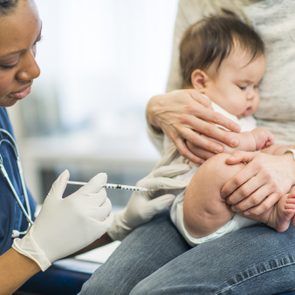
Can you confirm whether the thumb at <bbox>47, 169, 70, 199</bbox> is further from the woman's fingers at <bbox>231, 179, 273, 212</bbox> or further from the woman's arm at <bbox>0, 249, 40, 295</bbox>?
the woman's fingers at <bbox>231, 179, 273, 212</bbox>

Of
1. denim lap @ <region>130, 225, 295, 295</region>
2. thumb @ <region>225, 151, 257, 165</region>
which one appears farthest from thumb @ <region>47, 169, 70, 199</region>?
thumb @ <region>225, 151, 257, 165</region>

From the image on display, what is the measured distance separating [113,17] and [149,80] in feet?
1.36

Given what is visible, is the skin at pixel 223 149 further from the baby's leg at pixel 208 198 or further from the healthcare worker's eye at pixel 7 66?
the healthcare worker's eye at pixel 7 66

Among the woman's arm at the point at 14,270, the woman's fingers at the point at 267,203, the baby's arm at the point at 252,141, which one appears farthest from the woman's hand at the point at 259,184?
the woman's arm at the point at 14,270

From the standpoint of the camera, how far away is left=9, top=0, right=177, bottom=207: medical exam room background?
9.30 feet

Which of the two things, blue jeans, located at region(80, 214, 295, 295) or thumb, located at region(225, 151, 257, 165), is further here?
thumb, located at region(225, 151, 257, 165)

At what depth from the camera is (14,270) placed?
1028 mm

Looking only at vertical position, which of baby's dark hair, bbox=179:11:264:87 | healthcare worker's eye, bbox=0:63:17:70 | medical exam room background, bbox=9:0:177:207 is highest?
healthcare worker's eye, bbox=0:63:17:70

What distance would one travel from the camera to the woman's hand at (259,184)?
1.05m

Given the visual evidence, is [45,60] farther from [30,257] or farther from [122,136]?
[30,257]

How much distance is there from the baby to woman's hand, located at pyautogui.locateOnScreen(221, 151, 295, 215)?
2 centimetres

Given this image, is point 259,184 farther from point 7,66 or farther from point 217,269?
point 7,66

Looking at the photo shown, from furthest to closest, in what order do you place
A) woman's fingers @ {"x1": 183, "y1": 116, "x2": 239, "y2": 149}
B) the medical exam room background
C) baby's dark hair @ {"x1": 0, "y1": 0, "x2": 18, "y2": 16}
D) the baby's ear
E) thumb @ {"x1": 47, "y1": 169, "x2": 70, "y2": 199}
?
the medical exam room background
the baby's ear
woman's fingers @ {"x1": 183, "y1": 116, "x2": 239, "y2": 149}
thumb @ {"x1": 47, "y1": 169, "x2": 70, "y2": 199}
baby's dark hair @ {"x1": 0, "y1": 0, "x2": 18, "y2": 16}

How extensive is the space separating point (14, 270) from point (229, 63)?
72cm
